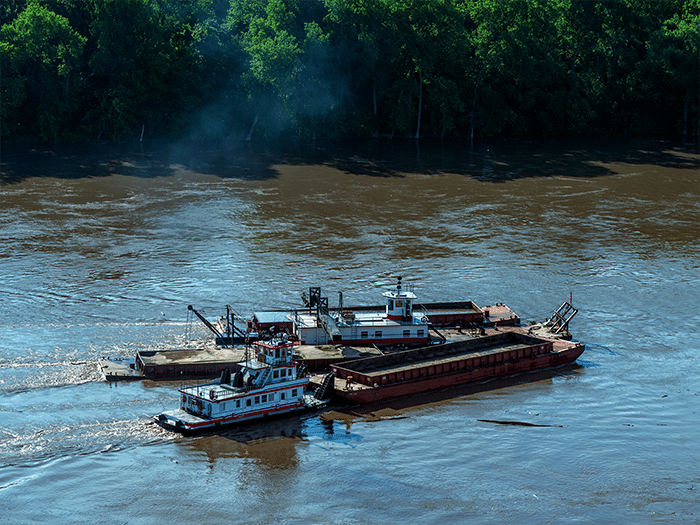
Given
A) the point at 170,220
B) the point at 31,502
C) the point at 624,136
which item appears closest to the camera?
the point at 31,502

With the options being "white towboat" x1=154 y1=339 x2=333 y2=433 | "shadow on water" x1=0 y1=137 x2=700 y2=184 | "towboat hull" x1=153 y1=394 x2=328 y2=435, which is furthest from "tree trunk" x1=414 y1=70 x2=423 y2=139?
"towboat hull" x1=153 y1=394 x2=328 y2=435

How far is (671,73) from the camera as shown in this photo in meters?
128

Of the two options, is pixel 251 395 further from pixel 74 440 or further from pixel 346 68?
pixel 346 68

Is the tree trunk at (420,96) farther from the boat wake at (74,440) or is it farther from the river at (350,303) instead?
the boat wake at (74,440)

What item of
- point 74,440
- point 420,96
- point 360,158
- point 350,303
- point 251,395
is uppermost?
point 420,96

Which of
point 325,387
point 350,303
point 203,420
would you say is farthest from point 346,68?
point 203,420

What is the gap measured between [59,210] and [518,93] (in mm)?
73805

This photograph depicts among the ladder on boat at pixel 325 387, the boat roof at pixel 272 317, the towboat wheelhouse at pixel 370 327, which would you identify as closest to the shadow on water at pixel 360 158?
the boat roof at pixel 272 317

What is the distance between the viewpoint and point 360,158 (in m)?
112

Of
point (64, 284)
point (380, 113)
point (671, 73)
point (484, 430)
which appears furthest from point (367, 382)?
point (671, 73)

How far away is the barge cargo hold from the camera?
43375 mm

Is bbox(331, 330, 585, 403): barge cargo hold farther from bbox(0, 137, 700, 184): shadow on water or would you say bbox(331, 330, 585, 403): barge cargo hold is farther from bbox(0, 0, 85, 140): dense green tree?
bbox(0, 0, 85, 140): dense green tree

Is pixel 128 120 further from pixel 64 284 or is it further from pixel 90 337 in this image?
pixel 90 337

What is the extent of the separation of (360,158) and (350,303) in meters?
57.0
